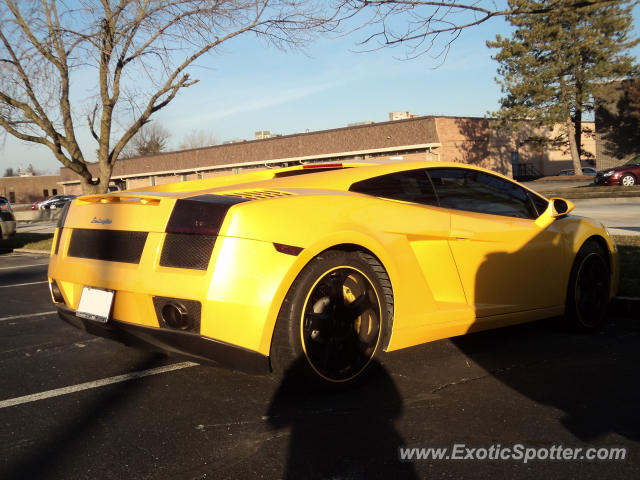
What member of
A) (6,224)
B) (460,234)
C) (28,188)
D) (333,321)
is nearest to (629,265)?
(460,234)

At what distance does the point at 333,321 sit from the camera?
133 inches

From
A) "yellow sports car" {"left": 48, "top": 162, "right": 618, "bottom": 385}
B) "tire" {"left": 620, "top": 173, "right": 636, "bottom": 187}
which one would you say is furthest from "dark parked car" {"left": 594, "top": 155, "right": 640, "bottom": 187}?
"yellow sports car" {"left": 48, "top": 162, "right": 618, "bottom": 385}

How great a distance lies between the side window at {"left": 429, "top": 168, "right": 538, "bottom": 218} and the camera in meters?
4.19

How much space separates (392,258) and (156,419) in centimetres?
153

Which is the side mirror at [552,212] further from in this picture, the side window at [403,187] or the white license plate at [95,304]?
the white license plate at [95,304]

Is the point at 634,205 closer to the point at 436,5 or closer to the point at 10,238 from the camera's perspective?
the point at 436,5

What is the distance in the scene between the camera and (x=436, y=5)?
6895mm

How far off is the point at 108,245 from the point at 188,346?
0.84m

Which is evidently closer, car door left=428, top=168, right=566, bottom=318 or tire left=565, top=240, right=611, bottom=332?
car door left=428, top=168, right=566, bottom=318

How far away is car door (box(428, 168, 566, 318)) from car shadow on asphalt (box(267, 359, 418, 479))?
926 mm

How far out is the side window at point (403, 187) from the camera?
3814 mm

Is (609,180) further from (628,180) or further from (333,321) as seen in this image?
(333,321)

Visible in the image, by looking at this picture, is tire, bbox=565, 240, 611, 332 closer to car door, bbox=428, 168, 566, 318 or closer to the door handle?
car door, bbox=428, 168, 566, 318

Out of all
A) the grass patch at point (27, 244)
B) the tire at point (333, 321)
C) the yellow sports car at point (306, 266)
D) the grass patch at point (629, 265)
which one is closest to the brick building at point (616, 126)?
the grass patch at point (629, 265)
